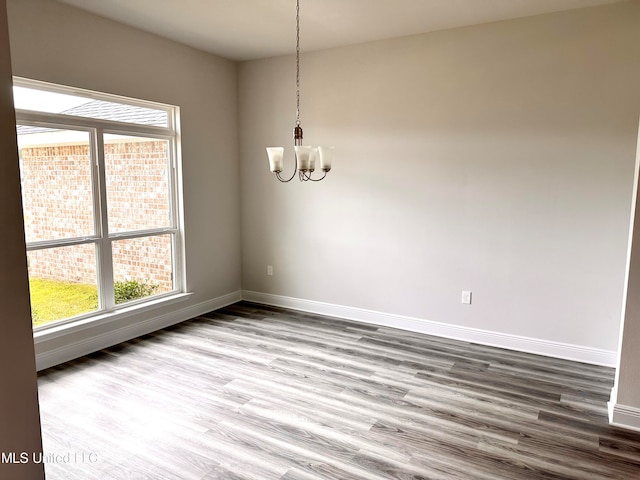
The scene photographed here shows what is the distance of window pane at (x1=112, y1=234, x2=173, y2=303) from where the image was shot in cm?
402

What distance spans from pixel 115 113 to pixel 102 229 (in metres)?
1.06

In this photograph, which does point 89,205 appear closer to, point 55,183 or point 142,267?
point 55,183

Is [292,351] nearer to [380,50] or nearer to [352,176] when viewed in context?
[352,176]

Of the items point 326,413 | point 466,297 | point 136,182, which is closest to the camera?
point 326,413

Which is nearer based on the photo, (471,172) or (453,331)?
(471,172)

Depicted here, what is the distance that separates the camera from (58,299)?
3.56m

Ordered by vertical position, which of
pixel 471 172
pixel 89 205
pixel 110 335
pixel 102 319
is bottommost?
pixel 110 335

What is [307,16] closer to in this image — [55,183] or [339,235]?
[339,235]

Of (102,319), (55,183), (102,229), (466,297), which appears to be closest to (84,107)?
(55,183)

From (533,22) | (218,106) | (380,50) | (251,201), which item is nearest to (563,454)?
(533,22)

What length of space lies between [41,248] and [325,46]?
320cm

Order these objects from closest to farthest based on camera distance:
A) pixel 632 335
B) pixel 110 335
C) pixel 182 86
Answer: pixel 632 335 < pixel 110 335 < pixel 182 86

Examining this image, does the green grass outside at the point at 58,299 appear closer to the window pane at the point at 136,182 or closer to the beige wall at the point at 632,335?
the window pane at the point at 136,182

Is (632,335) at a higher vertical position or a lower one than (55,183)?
lower
